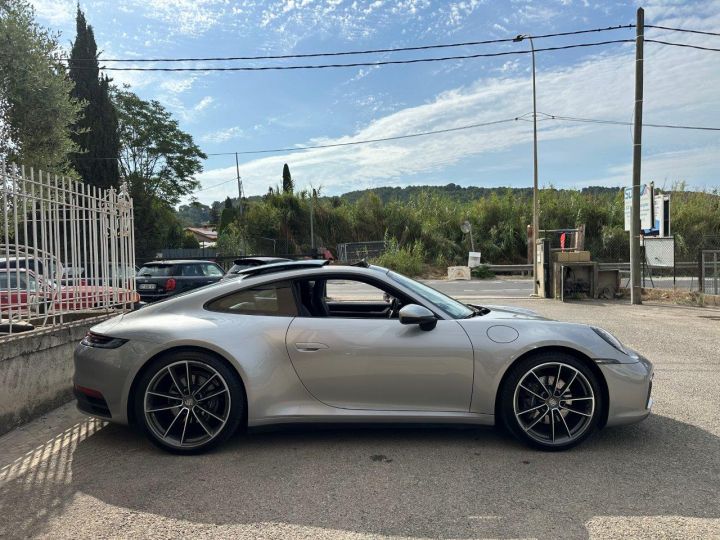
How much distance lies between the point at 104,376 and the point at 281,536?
1.88 meters

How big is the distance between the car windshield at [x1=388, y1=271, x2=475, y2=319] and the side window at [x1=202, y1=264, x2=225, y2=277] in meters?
9.10

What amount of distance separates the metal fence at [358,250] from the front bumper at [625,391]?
28.5 metres

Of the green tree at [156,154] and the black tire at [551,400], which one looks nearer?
the black tire at [551,400]

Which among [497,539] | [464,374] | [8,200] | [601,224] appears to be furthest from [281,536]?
[601,224]

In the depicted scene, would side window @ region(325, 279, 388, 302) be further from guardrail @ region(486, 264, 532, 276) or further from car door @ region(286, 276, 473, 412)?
guardrail @ region(486, 264, 532, 276)

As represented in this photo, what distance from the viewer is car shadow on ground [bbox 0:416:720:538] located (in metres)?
2.79

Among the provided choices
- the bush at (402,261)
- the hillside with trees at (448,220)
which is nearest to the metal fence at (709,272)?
the bush at (402,261)

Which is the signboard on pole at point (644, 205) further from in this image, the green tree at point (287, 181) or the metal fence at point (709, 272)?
the green tree at point (287, 181)

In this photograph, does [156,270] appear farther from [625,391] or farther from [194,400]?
[625,391]

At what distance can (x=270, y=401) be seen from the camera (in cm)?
363

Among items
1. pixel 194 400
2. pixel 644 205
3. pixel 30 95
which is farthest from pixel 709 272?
pixel 30 95

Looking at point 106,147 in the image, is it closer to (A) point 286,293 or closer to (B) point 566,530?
(A) point 286,293

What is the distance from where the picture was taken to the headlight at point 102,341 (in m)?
3.73

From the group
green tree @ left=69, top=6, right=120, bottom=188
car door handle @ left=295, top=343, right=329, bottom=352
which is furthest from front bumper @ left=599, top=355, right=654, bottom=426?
green tree @ left=69, top=6, right=120, bottom=188
